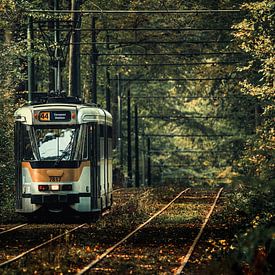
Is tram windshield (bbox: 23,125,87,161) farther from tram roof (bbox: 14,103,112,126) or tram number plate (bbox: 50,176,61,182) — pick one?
tram number plate (bbox: 50,176,61,182)

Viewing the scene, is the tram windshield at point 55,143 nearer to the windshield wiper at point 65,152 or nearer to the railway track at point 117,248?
the windshield wiper at point 65,152

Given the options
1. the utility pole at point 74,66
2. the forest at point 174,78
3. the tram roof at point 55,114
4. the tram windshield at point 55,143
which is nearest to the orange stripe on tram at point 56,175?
the tram windshield at point 55,143

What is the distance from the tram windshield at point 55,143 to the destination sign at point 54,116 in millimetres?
210

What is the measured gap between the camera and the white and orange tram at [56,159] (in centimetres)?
2920

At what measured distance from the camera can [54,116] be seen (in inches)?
1162

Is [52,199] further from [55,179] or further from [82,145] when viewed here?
[82,145]

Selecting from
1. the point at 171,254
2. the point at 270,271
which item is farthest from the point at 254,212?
the point at 270,271

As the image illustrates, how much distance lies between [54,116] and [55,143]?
0.66 meters

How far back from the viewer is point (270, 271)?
17.2 m

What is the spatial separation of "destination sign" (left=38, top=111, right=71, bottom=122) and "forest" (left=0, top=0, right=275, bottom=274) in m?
4.23

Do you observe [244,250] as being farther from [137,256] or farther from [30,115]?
[30,115]

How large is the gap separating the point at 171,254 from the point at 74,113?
8.19 m

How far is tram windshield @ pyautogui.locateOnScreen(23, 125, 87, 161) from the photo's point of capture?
2944 centimetres

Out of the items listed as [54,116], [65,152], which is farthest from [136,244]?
[54,116]
